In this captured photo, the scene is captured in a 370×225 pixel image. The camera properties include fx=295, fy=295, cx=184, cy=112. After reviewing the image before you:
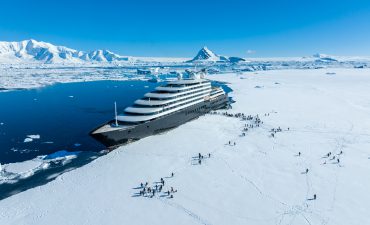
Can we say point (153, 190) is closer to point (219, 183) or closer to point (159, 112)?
point (219, 183)

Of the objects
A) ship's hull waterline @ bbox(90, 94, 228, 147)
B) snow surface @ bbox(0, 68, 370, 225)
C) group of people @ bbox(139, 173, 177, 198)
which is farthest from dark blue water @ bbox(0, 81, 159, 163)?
group of people @ bbox(139, 173, 177, 198)

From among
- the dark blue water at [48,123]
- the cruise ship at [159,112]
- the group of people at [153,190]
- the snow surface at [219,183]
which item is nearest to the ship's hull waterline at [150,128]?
the cruise ship at [159,112]

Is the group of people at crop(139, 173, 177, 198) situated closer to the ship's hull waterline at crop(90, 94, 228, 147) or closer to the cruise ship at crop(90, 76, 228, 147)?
the ship's hull waterline at crop(90, 94, 228, 147)

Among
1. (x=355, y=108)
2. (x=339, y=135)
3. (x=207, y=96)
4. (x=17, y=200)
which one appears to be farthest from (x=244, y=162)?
(x=355, y=108)

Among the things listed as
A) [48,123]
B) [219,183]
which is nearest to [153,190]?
[219,183]

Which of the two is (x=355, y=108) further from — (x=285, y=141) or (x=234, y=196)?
(x=234, y=196)

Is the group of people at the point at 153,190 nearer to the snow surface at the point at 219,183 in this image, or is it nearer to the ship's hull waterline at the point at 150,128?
the snow surface at the point at 219,183

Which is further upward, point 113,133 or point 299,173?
point 113,133
